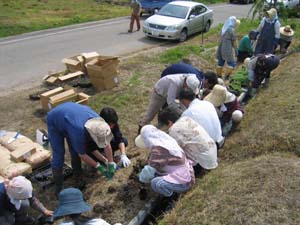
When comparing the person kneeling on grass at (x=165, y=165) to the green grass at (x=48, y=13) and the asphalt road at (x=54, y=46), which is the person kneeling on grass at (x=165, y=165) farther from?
the green grass at (x=48, y=13)

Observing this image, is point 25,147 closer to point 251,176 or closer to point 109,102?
point 109,102

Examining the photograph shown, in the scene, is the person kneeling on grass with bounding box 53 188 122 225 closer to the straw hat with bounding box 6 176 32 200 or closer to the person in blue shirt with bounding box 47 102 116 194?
the straw hat with bounding box 6 176 32 200

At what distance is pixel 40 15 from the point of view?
2022cm

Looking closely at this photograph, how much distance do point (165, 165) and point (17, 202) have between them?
70.5 inches

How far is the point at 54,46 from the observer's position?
1390 centimetres

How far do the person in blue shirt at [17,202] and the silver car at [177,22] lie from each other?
429 inches

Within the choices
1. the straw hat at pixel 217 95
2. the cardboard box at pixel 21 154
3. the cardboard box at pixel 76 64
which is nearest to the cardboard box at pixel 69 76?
the cardboard box at pixel 76 64

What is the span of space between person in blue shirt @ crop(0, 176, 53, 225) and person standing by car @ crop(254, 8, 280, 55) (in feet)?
24.4

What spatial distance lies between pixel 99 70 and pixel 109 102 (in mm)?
917

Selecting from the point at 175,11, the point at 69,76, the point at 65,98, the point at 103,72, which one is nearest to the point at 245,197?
the point at 65,98

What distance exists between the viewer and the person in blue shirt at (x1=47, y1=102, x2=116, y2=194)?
187 inches

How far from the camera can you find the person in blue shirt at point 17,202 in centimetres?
438

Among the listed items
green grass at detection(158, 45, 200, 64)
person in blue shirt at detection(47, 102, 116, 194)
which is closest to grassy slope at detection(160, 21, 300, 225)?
person in blue shirt at detection(47, 102, 116, 194)

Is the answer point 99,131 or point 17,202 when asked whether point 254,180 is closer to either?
point 99,131
